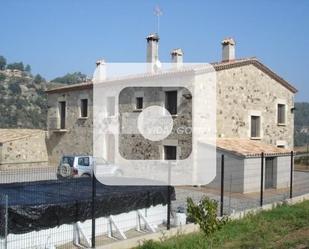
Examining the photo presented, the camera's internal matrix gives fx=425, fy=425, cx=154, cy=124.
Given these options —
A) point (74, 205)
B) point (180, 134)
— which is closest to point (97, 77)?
point (180, 134)

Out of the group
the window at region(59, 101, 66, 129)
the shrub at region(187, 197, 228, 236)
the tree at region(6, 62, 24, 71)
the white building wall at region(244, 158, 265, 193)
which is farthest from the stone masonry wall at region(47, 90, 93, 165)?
the tree at region(6, 62, 24, 71)

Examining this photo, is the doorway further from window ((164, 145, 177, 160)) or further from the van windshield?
the van windshield

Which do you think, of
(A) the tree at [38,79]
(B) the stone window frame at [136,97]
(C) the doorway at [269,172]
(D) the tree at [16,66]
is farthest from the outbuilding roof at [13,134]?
(D) the tree at [16,66]

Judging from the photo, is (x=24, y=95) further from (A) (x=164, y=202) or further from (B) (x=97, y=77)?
(A) (x=164, y=202)

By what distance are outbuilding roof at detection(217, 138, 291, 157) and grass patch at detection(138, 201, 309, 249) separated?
16.2ft

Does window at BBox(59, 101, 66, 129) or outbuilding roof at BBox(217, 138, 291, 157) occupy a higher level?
window at BBox(59, 101, 66, 129)

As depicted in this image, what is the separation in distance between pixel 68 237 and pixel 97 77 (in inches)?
687

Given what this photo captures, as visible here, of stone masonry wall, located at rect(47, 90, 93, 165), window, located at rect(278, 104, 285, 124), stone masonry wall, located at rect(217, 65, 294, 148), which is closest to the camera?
stone masonry wall, located at rect(217, 65, 294, 148)

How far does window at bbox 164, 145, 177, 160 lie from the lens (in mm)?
18109

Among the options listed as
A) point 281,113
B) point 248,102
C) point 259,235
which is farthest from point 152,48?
point 259,235

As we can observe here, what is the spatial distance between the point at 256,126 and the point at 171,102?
16.5ft

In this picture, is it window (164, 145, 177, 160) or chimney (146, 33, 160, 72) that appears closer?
window (164, 145, 177, 160)

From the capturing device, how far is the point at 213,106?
1811 cm

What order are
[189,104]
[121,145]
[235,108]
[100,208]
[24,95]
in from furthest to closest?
[24,95] → [121,145] → [235,108] → [189,104] → [100,208]
